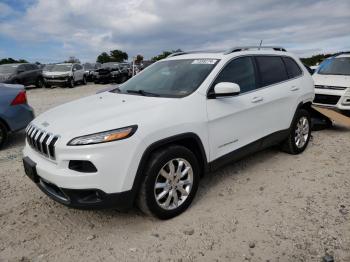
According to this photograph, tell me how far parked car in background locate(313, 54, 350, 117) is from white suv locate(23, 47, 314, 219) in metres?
3.07

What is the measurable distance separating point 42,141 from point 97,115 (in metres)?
0.57

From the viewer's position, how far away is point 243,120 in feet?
13.1

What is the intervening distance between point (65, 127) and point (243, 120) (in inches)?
82.0

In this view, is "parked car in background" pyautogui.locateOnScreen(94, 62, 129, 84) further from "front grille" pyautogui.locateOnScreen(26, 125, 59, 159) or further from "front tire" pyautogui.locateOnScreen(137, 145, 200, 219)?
"front tire" pyautogui.locateOnScreen(137, 145, 200, 219)

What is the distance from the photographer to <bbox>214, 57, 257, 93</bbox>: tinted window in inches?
153

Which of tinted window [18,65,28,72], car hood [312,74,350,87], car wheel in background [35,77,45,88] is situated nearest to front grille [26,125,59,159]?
car hood [312,74,350,87]

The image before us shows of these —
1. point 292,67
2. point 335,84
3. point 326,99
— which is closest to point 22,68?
point 326,99

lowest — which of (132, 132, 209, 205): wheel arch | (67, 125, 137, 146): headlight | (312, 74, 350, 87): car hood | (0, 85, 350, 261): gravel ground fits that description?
(0, 85, 350, 261): gravel ground

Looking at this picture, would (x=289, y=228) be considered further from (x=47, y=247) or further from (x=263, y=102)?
(x=47, y=247)

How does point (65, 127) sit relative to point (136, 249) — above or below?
above

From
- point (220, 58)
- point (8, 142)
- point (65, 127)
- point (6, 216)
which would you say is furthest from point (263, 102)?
point (8, 142)

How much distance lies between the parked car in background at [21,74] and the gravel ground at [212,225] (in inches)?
609

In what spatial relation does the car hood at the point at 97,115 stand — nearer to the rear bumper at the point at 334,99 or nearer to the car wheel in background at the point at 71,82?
the rear bumper at the point at 334,99

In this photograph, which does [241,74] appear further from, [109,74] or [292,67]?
[109,74]
